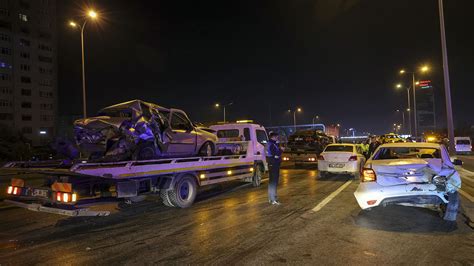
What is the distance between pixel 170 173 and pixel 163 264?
3.86m

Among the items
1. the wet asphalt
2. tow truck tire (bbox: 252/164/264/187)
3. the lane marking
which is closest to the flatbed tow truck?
the wet asphalt

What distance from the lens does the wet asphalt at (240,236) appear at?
17.8 ft

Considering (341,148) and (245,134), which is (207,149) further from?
(341,148)

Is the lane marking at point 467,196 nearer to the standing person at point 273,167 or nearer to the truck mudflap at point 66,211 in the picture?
the standing person at point 273,167

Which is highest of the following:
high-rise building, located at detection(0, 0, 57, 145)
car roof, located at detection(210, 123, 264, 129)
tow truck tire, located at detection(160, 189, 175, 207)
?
high-rise building, located at detection(0, 0, 57, 145)

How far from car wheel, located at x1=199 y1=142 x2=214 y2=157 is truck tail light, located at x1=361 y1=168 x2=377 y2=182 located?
5.11 meters

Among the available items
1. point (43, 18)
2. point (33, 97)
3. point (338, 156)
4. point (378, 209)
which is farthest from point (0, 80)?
point (378, 209)

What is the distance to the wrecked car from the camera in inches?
347

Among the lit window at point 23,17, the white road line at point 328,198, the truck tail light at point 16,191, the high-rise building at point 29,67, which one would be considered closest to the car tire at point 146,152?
the truck tail light at point 16,191

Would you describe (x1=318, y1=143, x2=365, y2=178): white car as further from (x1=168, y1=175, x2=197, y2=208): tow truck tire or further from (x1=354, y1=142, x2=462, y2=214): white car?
(x1=354, y1=142, x2=462, y2=214): white car

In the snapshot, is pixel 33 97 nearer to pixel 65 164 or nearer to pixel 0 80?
pixel 0 80

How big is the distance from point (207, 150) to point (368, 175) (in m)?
5.36

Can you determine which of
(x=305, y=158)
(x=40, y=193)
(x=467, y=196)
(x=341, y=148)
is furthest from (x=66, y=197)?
(x=305, y=158)

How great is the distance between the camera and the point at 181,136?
10.4 m
